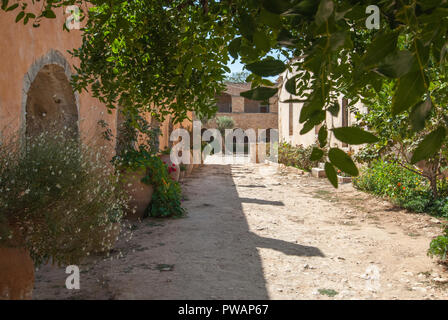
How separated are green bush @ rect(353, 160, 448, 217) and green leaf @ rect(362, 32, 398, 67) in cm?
582

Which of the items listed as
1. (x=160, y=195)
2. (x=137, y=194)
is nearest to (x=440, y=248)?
(x=160, y=195)

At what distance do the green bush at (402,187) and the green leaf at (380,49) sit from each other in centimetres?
582

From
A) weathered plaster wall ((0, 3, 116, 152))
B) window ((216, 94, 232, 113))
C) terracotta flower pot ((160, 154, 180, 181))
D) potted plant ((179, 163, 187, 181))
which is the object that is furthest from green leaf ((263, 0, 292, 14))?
window ((216, 94, 232, 113))

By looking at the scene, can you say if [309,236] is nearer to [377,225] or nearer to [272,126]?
[377,225]

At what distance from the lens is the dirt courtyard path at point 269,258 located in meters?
3.03

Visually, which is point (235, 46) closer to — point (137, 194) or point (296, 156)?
point (137, 194)

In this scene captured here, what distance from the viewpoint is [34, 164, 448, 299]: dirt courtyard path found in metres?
3.03

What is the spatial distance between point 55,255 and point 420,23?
2.38 meters

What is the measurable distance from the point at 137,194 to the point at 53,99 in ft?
6.07

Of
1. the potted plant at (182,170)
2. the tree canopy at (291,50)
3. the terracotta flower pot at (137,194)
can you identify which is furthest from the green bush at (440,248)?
the potted plant at (182,170)

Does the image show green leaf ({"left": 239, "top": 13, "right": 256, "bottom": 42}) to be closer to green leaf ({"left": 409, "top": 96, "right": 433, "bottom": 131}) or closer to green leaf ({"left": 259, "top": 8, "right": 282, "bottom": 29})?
green leaf ({"left": 259, "top": 8, "right": 282, "bottom": 29})

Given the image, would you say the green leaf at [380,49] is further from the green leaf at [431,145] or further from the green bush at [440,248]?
the green bush at [440,248]

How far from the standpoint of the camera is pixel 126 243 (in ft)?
14.0
